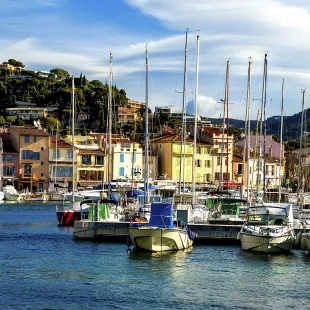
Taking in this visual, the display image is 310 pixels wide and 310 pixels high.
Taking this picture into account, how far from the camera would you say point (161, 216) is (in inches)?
1583

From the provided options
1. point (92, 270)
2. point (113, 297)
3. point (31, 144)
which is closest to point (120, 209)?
point (92, 270)

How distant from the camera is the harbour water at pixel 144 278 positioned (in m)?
28.3

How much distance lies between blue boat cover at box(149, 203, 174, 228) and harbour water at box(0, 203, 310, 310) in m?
1.70

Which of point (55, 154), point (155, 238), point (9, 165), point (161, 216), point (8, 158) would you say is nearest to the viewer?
point (155, 238)

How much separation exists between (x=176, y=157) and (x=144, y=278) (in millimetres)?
80605

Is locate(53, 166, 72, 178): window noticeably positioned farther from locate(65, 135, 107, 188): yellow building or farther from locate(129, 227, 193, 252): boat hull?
locate(129, 227, 193, 252): boat hull

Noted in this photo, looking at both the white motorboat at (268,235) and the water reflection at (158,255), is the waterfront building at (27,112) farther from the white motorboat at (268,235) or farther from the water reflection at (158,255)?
the water reflection at (158,255)

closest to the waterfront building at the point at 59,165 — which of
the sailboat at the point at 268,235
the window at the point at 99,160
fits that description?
the window at the point at 99,160

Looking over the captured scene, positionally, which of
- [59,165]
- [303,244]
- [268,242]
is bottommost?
[303,244]

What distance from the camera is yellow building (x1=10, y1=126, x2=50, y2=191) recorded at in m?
109

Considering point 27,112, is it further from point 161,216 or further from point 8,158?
point 161,216

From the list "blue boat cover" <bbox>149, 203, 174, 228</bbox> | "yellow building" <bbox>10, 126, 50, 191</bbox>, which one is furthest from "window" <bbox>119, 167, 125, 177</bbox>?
"blue boat cover" <bbox>149, 203, 174, 228</bbox>

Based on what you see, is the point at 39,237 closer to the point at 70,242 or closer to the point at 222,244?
the point at 70,242

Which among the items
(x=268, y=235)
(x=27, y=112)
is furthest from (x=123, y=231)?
(x=27, y=112)
